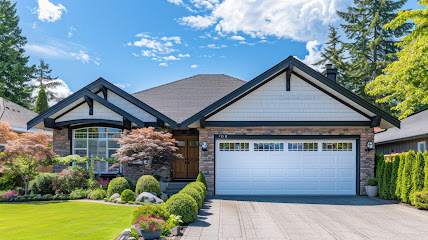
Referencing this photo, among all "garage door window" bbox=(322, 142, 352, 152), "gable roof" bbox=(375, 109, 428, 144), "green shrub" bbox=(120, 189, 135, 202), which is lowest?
"green shrub" bbox=(120, 189, 135, 202)

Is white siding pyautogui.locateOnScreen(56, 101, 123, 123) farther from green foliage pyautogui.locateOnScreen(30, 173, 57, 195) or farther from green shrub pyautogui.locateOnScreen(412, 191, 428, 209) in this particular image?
green shrub pyautogui.locateOnScreen(412, 191, 428, 209)

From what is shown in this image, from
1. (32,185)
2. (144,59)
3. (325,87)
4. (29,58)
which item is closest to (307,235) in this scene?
(325,87)

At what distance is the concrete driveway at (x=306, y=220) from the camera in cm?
752

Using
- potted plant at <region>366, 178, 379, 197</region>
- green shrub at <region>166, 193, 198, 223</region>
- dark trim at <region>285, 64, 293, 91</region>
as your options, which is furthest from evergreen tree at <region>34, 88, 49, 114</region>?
potted plant at <region>366, 178, 379, 197</region>

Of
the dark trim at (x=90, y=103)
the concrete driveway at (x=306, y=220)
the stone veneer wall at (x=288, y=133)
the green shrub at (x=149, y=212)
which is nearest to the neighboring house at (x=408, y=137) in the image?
the stone veneer wall at (x=288, y=133)

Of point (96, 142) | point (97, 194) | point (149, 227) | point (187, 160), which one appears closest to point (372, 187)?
point (187, 160)

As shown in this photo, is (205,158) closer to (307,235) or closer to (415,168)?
(307,235)

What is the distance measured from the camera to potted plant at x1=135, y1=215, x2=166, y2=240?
21.4 feet

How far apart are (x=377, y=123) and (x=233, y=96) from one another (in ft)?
20.5

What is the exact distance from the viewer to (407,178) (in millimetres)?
11641

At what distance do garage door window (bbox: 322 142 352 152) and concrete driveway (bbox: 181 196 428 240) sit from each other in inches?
92.7

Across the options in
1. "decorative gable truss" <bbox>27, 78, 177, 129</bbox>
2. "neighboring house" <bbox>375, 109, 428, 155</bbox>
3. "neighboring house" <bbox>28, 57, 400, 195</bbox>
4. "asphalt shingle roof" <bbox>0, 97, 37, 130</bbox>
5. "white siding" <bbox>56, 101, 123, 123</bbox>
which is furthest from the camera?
"asphalt shingle roof" <bbox>0, 97, 37, 130</bbox>

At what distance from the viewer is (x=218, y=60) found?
2177 cm

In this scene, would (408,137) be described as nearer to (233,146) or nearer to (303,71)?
(303,71)
